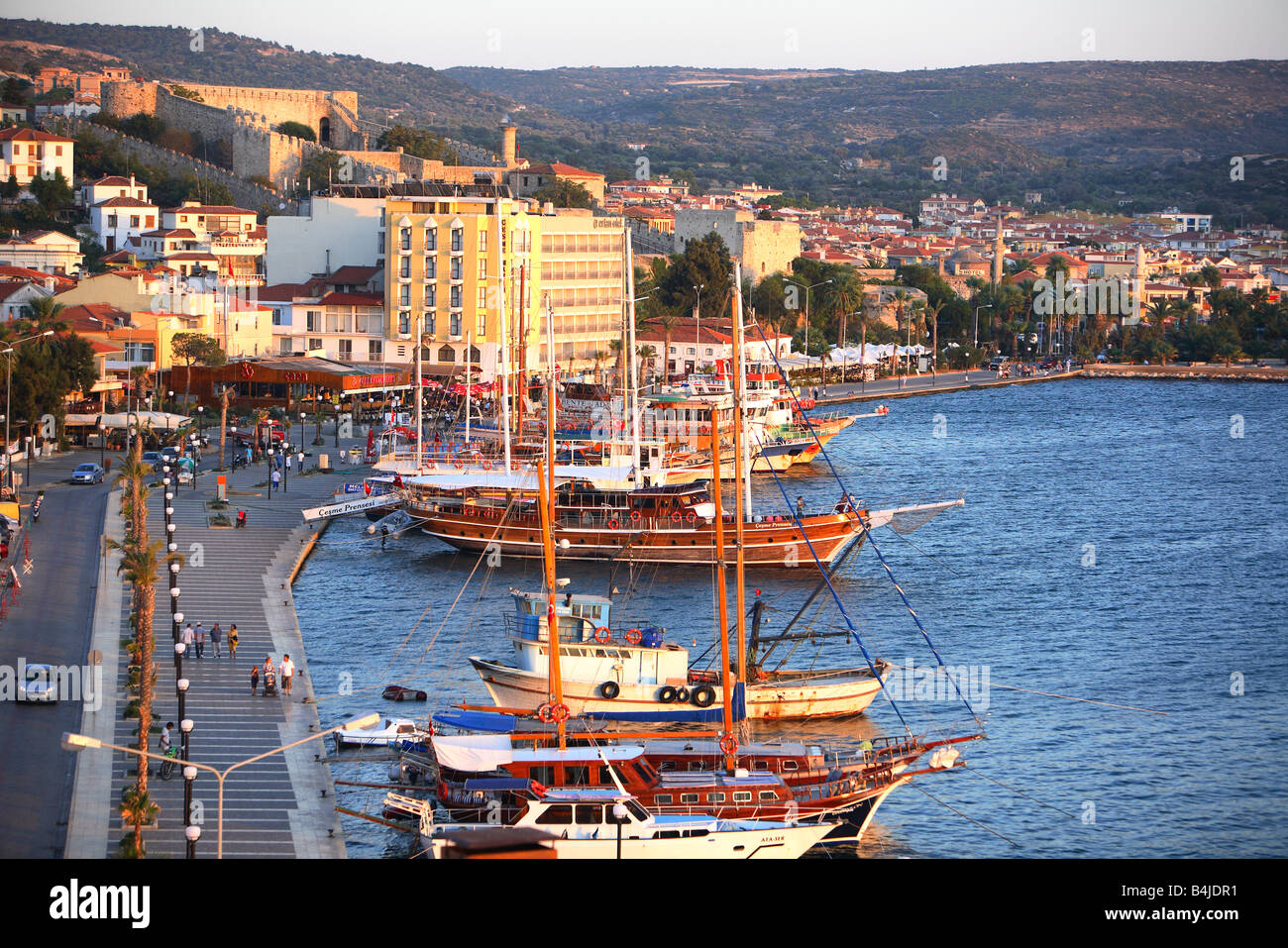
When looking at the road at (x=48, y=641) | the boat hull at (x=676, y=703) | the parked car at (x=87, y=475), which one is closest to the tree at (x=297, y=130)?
the road at (x=48, y=641)

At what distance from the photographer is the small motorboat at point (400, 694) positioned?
36375 mm

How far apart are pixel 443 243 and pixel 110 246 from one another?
26250 mm

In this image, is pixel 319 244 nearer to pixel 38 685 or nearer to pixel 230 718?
pixel 38 685

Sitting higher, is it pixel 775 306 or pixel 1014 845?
pixel 775 306

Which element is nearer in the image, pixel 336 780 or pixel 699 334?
pixel 336 780

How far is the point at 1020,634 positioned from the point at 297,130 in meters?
101

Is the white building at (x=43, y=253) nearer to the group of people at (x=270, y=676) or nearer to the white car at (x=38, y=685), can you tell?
the group of people at (x=270, y=676)

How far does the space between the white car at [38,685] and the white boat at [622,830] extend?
9.24 meters

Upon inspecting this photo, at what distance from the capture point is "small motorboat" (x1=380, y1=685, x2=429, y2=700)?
3638cm

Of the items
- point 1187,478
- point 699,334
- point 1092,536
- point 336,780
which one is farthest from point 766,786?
point 699,334

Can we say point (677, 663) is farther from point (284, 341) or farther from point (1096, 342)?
point (1096, 342)

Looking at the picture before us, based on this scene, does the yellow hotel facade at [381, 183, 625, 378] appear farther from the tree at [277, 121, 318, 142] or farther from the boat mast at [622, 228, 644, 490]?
the tree at [277, 121, 318, 142]

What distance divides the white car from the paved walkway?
39.9 inches
